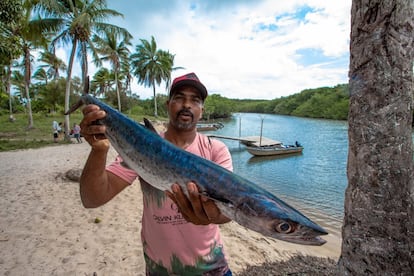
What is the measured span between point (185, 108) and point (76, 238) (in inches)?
193

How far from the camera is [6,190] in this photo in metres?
8.40

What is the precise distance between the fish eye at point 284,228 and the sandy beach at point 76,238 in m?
3.71

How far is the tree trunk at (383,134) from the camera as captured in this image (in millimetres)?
→ 2127

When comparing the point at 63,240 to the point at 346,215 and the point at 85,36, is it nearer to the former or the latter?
the point at 346,215

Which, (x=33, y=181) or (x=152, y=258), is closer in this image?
(x=152, y=258)

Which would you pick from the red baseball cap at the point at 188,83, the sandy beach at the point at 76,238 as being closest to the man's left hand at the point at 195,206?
the red baseball cap at the point at 188,83

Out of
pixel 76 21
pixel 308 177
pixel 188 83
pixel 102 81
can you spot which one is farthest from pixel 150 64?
pixel 188 83

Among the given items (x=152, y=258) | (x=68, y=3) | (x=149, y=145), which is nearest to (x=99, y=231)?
(x=152, y=258)

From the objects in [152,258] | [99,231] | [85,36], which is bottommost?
[99,231]

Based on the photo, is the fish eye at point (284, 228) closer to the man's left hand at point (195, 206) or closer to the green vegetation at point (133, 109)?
the man's left hand at point (195, 206)

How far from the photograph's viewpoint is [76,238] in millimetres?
5336

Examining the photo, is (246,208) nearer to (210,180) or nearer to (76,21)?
(210,180)

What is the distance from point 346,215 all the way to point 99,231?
535 cm

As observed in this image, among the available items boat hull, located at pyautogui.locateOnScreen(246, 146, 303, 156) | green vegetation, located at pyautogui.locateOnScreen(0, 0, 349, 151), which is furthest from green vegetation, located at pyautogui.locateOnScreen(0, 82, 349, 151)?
boat hull, located at pyautogui.locateOnScreen(246, 146, 303, 156)
